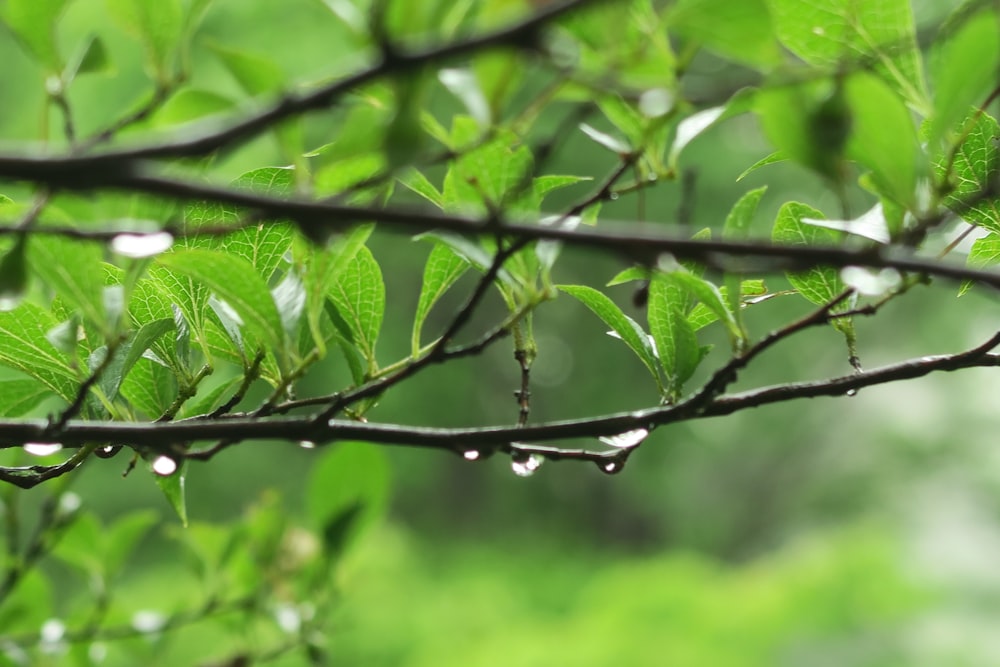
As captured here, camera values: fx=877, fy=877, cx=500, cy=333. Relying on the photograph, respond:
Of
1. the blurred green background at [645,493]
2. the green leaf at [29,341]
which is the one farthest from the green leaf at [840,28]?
the blurred green background at [645,493]

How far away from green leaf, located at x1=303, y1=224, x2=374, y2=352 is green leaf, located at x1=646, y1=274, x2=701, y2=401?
0.10 m

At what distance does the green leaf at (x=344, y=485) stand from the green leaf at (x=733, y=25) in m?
0.38

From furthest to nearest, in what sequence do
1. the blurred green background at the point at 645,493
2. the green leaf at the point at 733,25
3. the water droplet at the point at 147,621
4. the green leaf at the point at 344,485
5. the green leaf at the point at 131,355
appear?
the blurred green background at the point at 645,493
the water droplet at the point at 147,621
the green leaf at the point at 344,485
the green leaf at the point at 131,355
the green leaf at the point at 733,25

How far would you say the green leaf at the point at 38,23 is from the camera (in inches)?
9.3

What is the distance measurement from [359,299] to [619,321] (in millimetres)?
92

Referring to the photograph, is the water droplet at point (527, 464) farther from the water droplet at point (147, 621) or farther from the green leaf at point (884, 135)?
the water droplet at point (147, 621)

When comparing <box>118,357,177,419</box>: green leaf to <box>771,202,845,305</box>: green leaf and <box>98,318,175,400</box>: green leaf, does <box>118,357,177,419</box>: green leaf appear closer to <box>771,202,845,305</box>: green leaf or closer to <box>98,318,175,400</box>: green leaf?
<box>98,318,175,400</box>: green leaf

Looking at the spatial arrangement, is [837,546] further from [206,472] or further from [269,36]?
[269,36]

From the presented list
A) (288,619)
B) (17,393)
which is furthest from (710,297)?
(288,619)

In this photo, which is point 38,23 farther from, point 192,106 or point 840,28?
point 840,28

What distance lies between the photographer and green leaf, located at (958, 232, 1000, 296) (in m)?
0.31

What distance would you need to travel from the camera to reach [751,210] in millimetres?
264

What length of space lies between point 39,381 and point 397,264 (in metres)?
2.79

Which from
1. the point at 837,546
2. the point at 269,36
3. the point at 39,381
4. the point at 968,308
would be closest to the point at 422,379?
the point at 269,36
